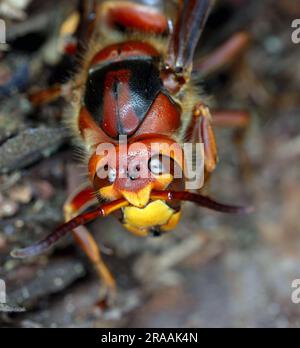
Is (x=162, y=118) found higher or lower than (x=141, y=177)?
higher

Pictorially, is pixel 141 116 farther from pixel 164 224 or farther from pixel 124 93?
pixel 164 224

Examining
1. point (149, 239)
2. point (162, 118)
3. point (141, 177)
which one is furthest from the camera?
point (149, 239)

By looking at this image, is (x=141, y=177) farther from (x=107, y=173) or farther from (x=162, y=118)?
(x=162, y=118)

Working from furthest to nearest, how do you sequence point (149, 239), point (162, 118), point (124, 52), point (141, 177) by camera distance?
point (149, 239) < point (124, 52) < point (162, 118) < point (141, 177)

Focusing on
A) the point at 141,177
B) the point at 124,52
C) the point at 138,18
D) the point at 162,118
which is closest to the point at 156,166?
the point at 141,177

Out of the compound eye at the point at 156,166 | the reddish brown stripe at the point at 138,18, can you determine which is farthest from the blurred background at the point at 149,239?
the compound eye at the point at 156,166

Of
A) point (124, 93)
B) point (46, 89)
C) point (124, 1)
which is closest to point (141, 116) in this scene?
point (124, 93)
